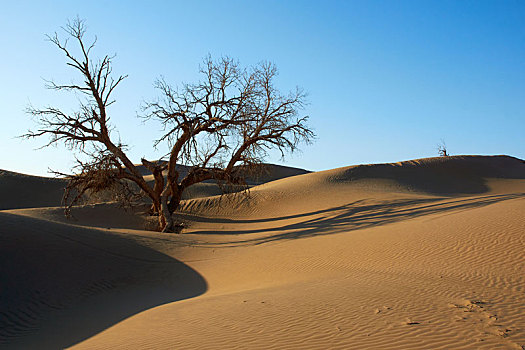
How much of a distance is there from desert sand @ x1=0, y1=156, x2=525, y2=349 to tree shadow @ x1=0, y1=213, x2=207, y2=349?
0.14ft

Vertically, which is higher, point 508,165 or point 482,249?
point 508,165

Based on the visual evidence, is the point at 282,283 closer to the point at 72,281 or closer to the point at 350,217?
the point at 72,281

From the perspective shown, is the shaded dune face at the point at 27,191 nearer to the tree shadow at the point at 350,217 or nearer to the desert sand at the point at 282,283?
the desert sand at the point at 282,283

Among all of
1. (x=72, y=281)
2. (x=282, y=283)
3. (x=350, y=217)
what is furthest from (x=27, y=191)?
(x=282, y=283)

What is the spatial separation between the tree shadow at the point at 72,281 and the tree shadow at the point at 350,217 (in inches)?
168

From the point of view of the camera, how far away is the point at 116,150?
19.5 metres

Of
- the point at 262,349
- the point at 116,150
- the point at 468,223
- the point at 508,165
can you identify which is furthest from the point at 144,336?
the point at 508,165

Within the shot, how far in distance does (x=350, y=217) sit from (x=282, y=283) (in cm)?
1082

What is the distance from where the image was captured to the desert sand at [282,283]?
5.16 m

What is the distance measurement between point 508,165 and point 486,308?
40.6 meters

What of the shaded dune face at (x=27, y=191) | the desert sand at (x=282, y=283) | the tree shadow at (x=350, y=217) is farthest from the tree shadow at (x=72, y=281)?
the shaded dune face at (x=27, y=191)

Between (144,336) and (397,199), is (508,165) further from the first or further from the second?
(144,336)

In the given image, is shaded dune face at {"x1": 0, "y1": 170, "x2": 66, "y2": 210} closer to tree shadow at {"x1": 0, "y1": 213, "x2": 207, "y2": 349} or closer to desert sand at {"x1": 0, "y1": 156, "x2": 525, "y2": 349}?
desert sand at {"x1": 0, "y1": 156, "x2": 525, "y2": 349}

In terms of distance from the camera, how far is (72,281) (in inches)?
395
